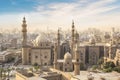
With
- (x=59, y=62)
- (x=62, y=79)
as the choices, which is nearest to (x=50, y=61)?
(x=59, y=62)

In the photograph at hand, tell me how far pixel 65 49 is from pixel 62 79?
9.84 metres

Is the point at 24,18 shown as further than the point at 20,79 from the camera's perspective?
Yes

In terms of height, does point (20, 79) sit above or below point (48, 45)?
below

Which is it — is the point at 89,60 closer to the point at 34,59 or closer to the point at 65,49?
the point at 65,49

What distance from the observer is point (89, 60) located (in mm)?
20094

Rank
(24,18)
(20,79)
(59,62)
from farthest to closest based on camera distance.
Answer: (24,18)
(59,62)
(20,79)

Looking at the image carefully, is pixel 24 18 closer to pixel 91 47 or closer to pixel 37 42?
pixel 37 42

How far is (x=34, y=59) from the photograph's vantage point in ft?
61.2

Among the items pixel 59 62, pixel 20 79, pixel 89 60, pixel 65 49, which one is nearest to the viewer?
pixel 20 79

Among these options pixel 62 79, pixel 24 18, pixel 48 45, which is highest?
pixel 24 18

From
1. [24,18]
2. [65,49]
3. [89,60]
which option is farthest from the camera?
[65,49]

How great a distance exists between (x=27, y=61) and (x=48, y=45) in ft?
6.78

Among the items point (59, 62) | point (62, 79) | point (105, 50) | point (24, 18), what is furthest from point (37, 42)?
point (62, 79)

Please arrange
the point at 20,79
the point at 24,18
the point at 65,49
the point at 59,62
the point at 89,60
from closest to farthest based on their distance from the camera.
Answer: the point at 20,79, the point at 59,62, the point at 24,18, the point at 89,60, the point at 65,49
